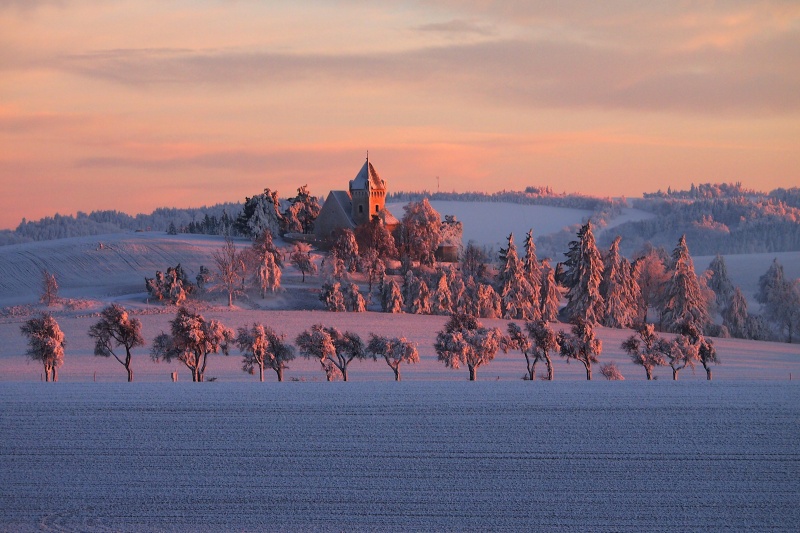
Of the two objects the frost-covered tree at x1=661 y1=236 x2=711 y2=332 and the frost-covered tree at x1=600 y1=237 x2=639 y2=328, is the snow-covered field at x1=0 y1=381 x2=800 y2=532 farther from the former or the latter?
the frost-covered tree at x1=661 y1=236 x2=711 y2=332

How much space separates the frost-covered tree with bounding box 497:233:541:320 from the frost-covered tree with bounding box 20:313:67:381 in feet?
138

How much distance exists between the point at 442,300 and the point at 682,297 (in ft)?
69.2

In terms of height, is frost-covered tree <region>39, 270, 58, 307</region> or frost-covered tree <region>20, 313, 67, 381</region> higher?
frost-covered tree <region>39, 270, 58, 307</region>

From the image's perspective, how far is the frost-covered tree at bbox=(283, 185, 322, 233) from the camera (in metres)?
117

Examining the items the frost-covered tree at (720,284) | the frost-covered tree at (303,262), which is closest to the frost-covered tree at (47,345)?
the frost-covered tree at (303,262)

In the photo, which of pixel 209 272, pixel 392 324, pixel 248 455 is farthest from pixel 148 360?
pixel 209 272

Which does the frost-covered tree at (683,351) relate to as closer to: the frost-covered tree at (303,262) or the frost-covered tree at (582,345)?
the frost-covered tree at (582,345)

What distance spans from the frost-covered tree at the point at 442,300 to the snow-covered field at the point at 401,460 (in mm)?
47672

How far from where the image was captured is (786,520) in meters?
22.1

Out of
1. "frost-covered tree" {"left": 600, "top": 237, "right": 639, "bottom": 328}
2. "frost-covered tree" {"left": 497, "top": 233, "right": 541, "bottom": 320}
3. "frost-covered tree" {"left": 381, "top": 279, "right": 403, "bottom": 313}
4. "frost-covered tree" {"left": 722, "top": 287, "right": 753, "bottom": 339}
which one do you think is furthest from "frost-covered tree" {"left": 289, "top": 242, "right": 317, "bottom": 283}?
"frost-covered tree" {"left": 722, "top": 287, "right": 753, "bottom": 339}

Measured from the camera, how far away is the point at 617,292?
82.4m

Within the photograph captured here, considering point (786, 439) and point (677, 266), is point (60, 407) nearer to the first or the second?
point (786, 439)

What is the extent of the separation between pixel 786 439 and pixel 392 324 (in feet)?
151

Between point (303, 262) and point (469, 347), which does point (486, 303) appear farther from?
point (469, 347)
